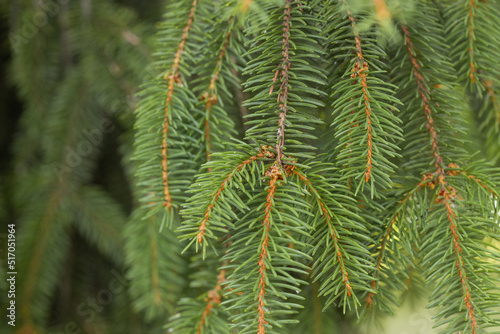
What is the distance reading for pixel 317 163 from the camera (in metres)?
0.41

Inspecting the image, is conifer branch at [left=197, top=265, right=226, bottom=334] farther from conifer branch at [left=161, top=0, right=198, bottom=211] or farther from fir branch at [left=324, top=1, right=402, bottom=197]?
fir branch at [left=324, top=1, right=402, bottom=197]

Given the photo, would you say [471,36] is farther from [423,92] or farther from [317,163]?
[317,163]

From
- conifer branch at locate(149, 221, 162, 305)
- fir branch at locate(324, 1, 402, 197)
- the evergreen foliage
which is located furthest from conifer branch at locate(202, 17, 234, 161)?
conifer branch at locate(149, 221, 162, 305)

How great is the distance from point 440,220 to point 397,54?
188 millimetres

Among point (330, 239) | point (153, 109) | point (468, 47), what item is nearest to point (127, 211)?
point (153, 109)

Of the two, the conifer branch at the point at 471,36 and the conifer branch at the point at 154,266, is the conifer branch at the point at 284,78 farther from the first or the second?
the conifer branch at the point at 154,266

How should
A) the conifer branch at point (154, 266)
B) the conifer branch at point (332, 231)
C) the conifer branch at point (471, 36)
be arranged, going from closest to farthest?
the conifer branch at point (332, 231)
the conifer branch at point (471, 36)
the conifer branch at point (154, 266)

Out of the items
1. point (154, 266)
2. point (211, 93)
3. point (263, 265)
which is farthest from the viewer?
point (154, 266)

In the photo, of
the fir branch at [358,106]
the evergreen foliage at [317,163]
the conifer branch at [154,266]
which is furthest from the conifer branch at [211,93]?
the conifer branch at [154,266]

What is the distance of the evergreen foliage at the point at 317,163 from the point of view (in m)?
0.39

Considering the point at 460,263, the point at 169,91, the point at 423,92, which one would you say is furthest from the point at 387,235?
the point at 169,91

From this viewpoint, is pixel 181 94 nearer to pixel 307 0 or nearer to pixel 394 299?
pixel 307 0

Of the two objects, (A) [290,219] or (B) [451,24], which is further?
(B) [451,24]

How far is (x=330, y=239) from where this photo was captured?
1.32ft
